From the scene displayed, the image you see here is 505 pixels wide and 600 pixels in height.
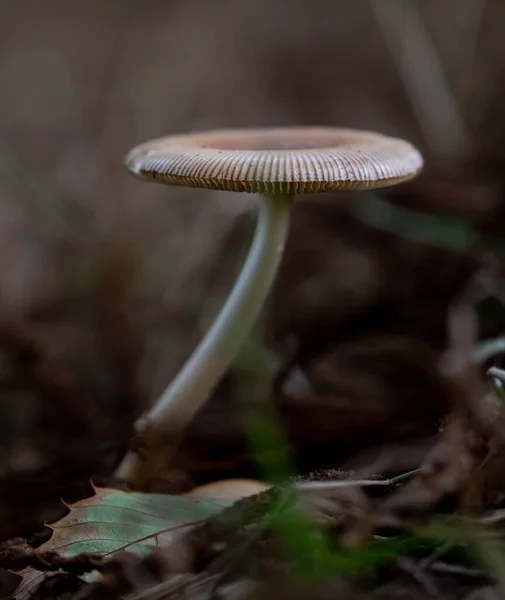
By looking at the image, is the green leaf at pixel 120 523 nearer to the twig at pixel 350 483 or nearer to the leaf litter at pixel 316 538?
the leaf litter at pixel 316 538

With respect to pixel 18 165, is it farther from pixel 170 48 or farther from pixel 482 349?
pixel 482 349

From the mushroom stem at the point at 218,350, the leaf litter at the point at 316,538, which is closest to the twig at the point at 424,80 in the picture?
the mushroom stem at the point at 218,350

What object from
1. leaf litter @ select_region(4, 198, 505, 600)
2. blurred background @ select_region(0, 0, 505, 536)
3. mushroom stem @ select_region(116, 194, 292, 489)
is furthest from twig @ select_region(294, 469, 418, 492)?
mushroom stem @ select_region(116, 194, 292, 489)

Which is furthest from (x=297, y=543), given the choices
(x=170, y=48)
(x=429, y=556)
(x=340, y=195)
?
(x=170, y=48)

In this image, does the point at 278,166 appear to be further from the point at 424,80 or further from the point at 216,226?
the point at 424,80

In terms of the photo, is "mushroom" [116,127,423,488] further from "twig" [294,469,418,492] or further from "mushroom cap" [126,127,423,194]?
"twig" [294,469,418,492]

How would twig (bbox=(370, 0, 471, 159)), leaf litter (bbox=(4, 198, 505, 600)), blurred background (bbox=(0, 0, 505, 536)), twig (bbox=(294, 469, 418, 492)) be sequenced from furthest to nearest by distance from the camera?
twig (bbox=(370, 0, 471, 159)) < blurred background (bbox=(0, 0, 505, 536)) < twig (bbox=(294, 469, 418, 492)) < leaf litter (bbox=(4, 198, 505, 600))
